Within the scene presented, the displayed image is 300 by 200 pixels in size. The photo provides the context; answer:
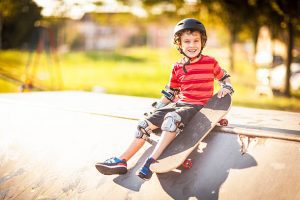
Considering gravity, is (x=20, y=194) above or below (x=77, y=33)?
below

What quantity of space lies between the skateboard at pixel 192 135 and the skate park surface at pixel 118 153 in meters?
0.19

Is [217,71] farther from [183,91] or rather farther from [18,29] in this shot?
[18,29]

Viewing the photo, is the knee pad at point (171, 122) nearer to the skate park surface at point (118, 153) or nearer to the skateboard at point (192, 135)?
the skateboard at point (192, 135)

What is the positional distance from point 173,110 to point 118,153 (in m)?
0.80

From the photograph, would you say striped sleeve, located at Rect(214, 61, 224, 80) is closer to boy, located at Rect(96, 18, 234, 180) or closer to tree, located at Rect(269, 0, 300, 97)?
boy, located at Rect(96, 18, 234, 180)

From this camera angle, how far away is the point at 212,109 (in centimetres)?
430

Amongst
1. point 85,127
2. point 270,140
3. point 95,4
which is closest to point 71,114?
point 85,127

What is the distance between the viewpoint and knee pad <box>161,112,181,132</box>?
13.3 feet

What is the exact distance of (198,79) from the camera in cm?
424

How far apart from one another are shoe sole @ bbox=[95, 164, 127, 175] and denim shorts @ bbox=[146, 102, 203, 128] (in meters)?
0.58

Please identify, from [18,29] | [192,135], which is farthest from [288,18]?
[18,29]

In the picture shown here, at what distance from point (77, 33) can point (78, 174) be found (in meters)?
55.5

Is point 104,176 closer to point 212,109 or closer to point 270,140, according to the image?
point 212,109

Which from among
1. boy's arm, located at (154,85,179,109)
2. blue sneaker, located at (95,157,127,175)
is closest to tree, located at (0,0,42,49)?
boy's arm, located at (154,85,179,109)
